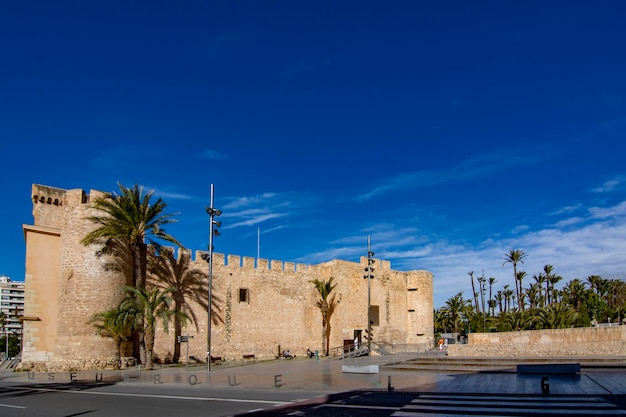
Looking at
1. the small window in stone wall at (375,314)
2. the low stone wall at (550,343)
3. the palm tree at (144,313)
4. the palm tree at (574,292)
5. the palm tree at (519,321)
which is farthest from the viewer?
the palm tree at (574,292)

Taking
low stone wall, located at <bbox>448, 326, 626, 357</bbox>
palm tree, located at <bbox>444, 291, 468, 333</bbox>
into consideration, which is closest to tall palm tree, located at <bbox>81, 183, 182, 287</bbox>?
low stone wall, located at <bbox>448, 326, 626, 357</bbox>

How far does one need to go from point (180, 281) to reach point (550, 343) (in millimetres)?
19833

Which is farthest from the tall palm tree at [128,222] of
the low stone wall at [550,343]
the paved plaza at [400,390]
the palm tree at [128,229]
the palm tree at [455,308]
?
the palm tree at [455,308]

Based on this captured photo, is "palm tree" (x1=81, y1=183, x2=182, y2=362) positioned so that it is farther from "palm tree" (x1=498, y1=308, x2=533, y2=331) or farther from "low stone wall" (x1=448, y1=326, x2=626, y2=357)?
"palm tree" (x1=498, y1=308, x2=533, y2=331)

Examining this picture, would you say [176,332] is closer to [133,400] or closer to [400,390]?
[133,400]

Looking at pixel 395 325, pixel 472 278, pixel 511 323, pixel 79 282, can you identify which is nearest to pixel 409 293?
pixel 395 325

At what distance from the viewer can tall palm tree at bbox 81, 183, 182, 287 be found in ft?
86.4

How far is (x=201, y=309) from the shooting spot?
103ft

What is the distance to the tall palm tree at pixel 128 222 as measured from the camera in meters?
26.3

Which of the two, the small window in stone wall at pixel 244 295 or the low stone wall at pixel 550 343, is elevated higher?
the small window in stone wall at pixel 244 295

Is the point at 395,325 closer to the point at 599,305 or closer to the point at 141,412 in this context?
the point at 599,305

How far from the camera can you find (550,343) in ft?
79.5

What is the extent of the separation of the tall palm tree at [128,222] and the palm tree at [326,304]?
43.9 feet

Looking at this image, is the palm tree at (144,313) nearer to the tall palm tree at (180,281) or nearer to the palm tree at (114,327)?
the palm tree at (114,327)
